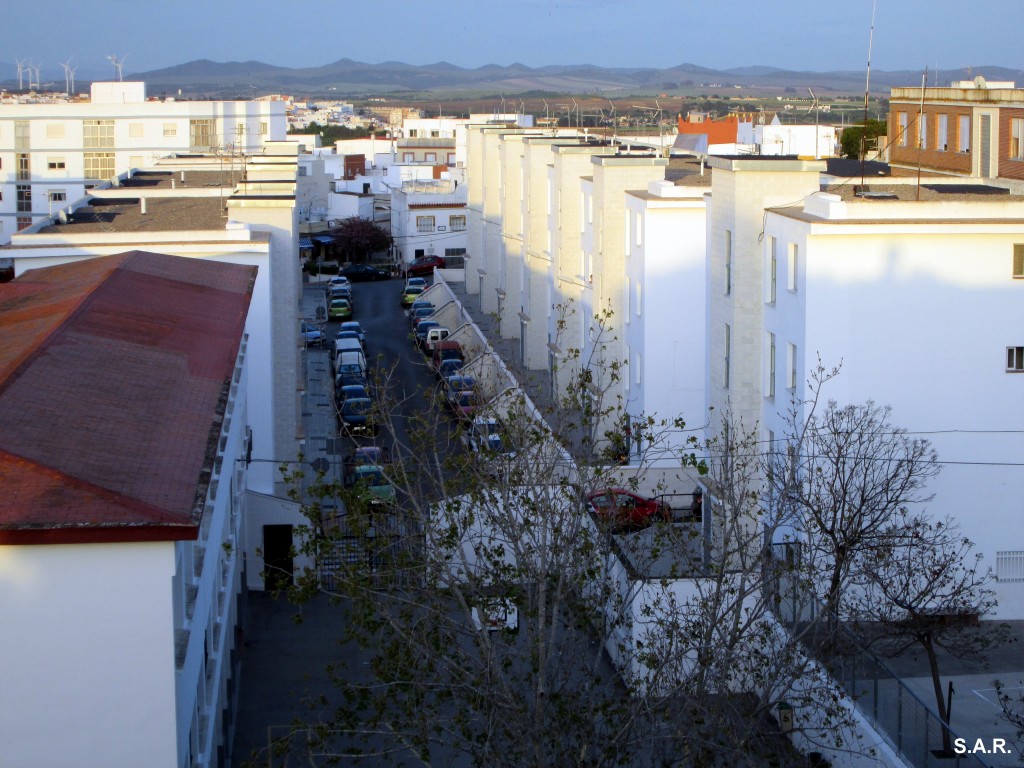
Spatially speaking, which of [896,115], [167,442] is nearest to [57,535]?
[167,442]

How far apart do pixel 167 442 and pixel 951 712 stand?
34.1 ft

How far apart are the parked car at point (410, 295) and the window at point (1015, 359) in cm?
4048

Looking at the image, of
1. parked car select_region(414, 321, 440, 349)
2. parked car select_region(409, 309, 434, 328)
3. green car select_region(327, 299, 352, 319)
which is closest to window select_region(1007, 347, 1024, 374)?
parked car select_region(414, 321, 440, 349)

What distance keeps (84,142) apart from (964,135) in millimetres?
39426

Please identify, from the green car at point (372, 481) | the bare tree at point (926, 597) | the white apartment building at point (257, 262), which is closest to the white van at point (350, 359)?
the white apartment building at point (257, 262)

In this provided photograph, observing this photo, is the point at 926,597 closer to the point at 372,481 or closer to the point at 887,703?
the point at 887,703

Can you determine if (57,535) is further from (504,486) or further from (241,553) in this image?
(241,553)

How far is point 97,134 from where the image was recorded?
62.3 metres

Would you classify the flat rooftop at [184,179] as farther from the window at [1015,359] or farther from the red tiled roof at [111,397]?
the window at [1015,359]

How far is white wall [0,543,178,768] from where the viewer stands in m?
10.4

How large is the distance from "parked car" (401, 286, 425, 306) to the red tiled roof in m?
36.3

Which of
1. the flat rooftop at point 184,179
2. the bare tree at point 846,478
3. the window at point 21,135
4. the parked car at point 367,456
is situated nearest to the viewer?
the parked car at point 367,456

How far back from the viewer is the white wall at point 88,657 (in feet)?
34.1

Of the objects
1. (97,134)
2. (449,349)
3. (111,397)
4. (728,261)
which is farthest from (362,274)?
(111,397)
